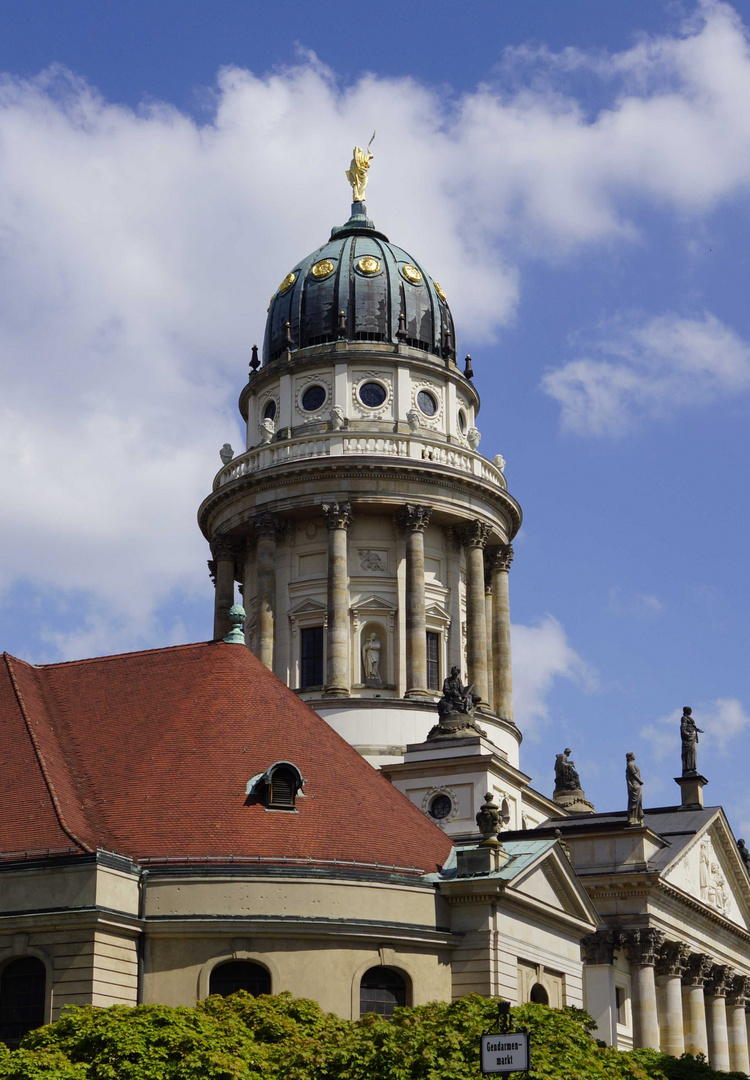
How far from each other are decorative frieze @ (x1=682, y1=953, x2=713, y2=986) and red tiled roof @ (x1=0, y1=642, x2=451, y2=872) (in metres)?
25.1

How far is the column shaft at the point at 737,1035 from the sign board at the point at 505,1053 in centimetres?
5043

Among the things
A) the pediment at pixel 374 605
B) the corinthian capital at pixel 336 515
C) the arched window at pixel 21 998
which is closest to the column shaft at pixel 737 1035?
the pediment at pixel 374 605

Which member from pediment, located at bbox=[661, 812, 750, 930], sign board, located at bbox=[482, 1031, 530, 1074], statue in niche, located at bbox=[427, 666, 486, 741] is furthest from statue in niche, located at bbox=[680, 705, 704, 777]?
sign board, located at bbox=[482, 1031, 530, 1074]

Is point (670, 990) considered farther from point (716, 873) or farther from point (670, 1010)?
point (716, 873)

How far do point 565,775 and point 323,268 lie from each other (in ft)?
83.3

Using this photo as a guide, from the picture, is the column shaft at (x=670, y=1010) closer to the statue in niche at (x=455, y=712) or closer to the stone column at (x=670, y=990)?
the stone column at (x=670, y=990)

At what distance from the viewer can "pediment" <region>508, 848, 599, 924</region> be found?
4066cm

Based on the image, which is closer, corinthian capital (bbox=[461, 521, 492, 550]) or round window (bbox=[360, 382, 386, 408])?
corinthian capital (bbox=[461, 521, 492, 550])

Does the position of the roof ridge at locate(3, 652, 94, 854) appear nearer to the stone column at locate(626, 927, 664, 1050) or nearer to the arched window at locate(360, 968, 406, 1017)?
the arched window at locate(360, 968, 406, 1017)

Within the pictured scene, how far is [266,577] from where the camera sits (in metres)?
67.8

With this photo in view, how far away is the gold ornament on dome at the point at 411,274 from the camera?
72750mm

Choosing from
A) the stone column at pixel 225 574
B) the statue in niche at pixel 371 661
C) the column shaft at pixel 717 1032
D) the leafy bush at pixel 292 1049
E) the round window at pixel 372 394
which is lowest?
the leafy bush at pixel 292 1049

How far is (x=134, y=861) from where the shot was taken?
36406 mm

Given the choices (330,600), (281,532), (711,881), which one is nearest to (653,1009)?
(711,881)
